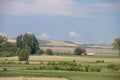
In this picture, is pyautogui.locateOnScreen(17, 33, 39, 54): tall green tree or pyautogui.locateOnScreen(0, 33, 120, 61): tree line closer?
pyautogui.locateOnScreen(0, 33, 120, 61): tree line

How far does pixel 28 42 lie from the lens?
41812mm

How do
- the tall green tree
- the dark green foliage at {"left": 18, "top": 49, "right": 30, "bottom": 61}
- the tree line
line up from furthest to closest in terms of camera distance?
1. the tall green tree
2. the tree line
3. the dark green foliage at {"left": 18, "top": 49, "right": 30, "bottom": 61}

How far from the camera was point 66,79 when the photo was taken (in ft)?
52.4

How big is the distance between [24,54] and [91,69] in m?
11.2

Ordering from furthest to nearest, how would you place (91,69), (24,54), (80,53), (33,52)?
(80,53), (33,52), (24,54), (91,69)

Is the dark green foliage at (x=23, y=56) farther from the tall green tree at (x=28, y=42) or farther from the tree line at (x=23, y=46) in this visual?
the tall green tree at (x=28, y=42)

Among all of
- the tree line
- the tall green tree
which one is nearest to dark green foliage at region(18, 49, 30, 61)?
the tree line

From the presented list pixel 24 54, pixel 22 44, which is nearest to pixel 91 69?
pixel 24 54

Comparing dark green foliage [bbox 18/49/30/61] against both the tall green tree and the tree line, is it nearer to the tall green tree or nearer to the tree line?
the tree line

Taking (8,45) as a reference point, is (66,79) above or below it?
below

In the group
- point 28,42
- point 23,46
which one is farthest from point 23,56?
point 28,42

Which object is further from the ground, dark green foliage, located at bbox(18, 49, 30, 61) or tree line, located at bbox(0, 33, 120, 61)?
tree line, located at bbox(0, 33, 120, 61)

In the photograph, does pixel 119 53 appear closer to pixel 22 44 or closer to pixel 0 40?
pixel 22 44

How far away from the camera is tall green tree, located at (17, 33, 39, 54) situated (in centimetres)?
4073
